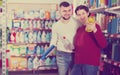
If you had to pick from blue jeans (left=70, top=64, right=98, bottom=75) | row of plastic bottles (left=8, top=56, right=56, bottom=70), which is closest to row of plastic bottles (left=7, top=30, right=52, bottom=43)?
row of plastic bottles (left=8, top=56, right=56, bottom=70)

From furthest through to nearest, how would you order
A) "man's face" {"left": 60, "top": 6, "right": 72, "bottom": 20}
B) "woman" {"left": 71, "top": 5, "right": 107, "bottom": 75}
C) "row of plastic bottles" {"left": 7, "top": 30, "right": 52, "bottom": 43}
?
"row of plastic bottles" {"left": 7, "top": 30, "right": 52, "bottom": 43}, "man's face" {"left": 60, "top": 6, "right": 72, "bottom": 20}, "woman" {"left": 71, "top": 5, "right": 107, "bottom": 75}

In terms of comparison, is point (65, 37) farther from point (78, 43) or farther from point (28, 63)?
point (28, 63)

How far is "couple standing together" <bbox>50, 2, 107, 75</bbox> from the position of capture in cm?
327

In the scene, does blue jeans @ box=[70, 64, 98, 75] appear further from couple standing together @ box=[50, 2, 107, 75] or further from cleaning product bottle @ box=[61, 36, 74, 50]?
cleaning product bottle @ box=[61, 36, 74, 50]

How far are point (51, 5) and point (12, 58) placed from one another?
205 cm

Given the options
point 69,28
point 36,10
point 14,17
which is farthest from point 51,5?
point 69,28

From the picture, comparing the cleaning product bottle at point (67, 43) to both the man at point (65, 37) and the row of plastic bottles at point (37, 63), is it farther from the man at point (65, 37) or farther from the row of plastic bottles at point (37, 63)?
the row of plastic bottles at point (37, 63)

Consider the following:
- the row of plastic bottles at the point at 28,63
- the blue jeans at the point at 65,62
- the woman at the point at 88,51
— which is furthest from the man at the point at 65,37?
the row of plastic bottles at the point at 28,63

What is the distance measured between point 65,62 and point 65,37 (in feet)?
1.19

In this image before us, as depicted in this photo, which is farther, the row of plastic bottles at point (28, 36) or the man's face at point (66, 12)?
the row of plastic bottles at point (28, 36)

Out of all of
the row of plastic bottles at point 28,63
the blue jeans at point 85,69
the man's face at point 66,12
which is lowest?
the row of plastic bottles at point 28,63

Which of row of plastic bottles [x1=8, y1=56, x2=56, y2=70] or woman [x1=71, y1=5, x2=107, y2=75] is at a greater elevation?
woman [x1=71, y1=5, x2=107, y2=75]

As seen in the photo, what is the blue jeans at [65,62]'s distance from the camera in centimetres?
381

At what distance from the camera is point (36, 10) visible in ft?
24.6
